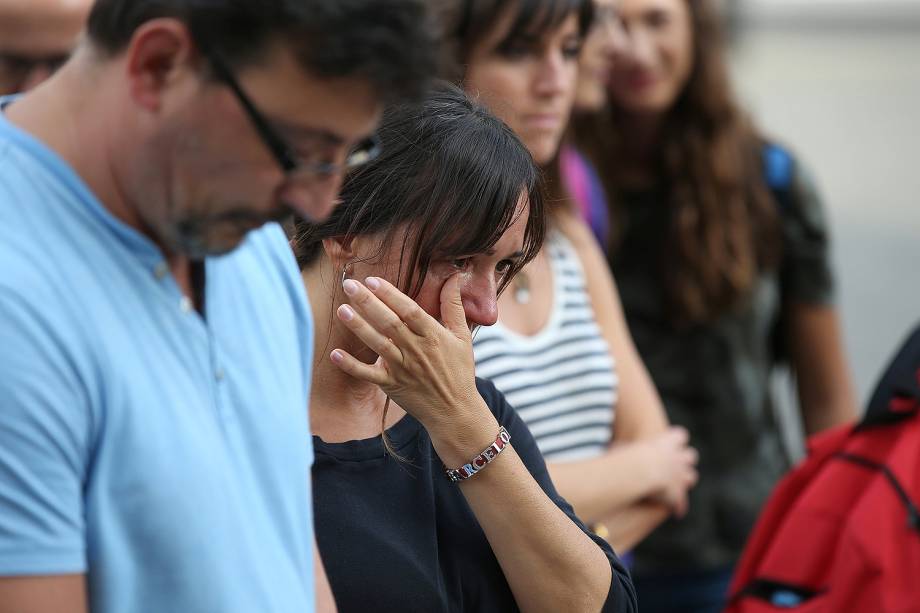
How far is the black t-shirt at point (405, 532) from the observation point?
169 centimetres

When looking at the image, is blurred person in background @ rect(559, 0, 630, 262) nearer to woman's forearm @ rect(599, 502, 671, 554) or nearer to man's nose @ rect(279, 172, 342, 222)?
woman's forearm @ rect(599, 502, 671, 554)

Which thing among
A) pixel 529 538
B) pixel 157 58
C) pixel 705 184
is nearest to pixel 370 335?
pixel 529 538

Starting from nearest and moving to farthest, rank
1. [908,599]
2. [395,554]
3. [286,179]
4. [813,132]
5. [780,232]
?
[286,179], [395,554], [908,599], [780,232], [813,132]

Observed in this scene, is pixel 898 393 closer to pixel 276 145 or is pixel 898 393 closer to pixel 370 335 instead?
pixel 370 335

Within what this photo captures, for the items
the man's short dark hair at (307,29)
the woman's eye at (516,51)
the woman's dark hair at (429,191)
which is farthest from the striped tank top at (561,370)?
the man's short dark hair at (307,29)

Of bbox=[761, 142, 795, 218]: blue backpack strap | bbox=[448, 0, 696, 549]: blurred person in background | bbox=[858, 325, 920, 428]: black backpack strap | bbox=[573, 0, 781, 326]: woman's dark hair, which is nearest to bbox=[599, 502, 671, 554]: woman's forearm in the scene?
bbox=[448, 0, 696, 549]: blurred person in background

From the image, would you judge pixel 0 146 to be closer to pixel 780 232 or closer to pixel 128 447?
pixel 128 447

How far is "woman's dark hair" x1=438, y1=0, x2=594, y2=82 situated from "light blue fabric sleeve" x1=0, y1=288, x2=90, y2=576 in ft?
5.30

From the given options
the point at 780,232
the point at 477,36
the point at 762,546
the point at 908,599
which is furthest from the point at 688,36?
the point at 908,599

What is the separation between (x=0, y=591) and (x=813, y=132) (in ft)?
38.7

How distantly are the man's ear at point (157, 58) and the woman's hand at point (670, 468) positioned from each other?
163 centimetres

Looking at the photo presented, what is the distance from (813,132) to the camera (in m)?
12.1

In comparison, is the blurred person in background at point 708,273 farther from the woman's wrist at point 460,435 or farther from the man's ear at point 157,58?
the man's ear at point 157,58

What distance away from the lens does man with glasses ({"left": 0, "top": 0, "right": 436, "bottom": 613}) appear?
112 centimetres
